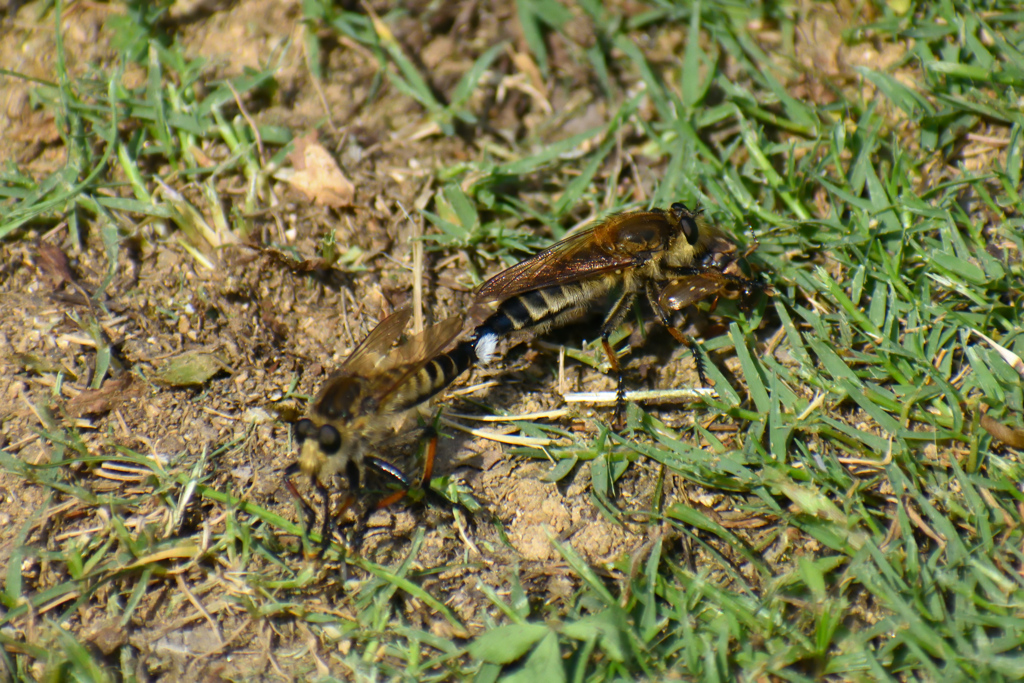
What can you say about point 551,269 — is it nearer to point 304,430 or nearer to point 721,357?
point 721,357

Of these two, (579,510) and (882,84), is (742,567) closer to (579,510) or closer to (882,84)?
(579,510)

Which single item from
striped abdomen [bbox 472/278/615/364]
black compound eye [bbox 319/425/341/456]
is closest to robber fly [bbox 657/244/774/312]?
striped abdomen [bbox 472/278/615/364]

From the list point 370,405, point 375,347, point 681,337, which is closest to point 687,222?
point 681,337

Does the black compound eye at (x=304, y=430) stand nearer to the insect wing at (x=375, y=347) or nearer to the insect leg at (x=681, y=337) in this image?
the insect wing at (x=375, y=347)

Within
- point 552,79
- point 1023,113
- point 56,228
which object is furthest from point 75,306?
point 1023,113

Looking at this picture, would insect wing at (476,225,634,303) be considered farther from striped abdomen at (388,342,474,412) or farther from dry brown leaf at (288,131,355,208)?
dry brown leaf at (288,131,355,208)

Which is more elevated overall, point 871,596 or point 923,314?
point 923,314

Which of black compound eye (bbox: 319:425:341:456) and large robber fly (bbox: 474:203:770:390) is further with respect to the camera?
large robber fly (bbox: 474:203:770:390)
